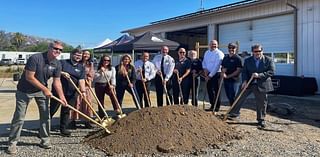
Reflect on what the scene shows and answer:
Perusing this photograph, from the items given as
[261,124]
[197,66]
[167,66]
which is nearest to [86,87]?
[167,66]

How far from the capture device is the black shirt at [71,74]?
7125mm

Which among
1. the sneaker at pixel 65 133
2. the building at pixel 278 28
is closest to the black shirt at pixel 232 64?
the sneaker at pixel 65 133

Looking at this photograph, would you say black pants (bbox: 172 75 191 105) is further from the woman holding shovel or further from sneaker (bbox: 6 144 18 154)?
sneaker (bbox: 6 144 18 154)

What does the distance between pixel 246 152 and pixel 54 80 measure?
3375 mm

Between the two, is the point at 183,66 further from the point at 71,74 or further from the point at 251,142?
the point at 251,142

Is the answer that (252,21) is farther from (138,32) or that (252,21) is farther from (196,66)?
(138,32)

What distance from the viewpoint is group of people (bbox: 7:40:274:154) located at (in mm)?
5906

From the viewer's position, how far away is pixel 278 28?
16984 millimetres

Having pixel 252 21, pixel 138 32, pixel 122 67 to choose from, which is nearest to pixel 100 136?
pixel 122 67

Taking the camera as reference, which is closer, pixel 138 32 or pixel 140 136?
pixel 140 136

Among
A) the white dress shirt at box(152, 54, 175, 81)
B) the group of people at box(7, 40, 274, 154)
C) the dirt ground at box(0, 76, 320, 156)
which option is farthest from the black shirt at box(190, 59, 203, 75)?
the dirt ground at box(0, 76, 320, 156)

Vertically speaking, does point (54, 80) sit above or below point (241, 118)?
above

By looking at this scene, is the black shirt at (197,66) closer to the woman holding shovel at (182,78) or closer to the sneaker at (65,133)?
the woman holding shovel at (182,78)

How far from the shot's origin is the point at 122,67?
332 inches
